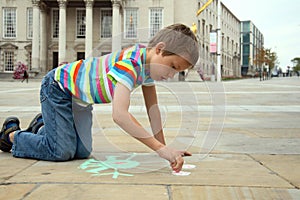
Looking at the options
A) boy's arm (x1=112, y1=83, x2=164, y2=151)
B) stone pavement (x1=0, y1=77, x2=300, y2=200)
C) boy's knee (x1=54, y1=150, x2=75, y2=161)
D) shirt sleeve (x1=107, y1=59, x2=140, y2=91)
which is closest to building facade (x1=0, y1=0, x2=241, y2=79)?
stone pavement (x1=0, y1=77, x2=300, y2=200)

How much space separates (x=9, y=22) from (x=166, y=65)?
47.0m

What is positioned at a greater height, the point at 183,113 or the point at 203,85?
the point at 203,85

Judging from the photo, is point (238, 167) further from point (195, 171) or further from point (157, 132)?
point (157, 132)

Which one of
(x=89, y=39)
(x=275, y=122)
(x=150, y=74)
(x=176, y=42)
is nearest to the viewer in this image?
(x=176, y=42)

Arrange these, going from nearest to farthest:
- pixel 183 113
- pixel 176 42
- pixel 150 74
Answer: pixel 176 42, pixel 150 74, pixel 183 113

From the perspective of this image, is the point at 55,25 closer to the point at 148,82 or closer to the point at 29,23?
the point at 29,23

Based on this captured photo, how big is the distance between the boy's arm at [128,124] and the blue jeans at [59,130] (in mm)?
750

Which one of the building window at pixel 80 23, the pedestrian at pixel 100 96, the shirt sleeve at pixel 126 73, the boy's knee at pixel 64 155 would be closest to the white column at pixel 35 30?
the building window at pixel 80 23

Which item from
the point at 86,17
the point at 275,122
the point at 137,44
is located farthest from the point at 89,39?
the point at 137,44

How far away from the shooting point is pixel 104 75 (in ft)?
7.88

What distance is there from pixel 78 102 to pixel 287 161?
66.3 inches

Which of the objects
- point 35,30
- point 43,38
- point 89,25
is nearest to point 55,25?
point 43,38

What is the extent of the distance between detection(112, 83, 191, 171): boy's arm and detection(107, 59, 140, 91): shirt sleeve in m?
0.04

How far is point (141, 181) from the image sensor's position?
215cm
